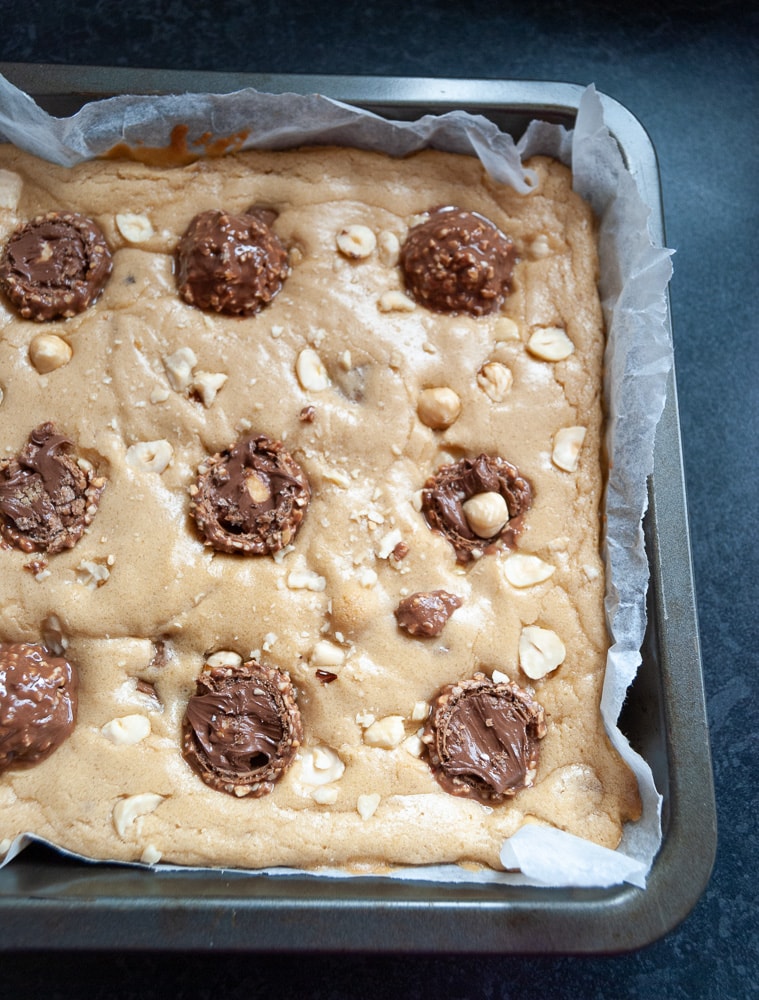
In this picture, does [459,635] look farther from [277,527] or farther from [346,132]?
[346,132]

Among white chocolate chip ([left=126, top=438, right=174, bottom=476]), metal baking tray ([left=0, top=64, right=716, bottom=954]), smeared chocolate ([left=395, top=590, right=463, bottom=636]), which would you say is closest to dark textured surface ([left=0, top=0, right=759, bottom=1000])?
metal baking tray ([left=0, top=64, right=716, bottom=954])

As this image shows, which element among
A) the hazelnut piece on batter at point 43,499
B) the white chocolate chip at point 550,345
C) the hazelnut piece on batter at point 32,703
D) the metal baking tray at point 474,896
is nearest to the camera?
the metal baking tray at point 474,896

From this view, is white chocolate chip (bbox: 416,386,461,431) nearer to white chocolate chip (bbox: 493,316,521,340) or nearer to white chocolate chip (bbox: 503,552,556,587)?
white chocolate chip (bbox: 493,316,521,340)

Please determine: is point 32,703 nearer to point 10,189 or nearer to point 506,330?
point 10,189

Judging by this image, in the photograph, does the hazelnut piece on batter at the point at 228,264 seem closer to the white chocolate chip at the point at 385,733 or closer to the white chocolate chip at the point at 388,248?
the white chocolate chip at the point at 388,248

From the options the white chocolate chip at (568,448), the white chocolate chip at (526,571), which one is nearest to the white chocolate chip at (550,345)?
the white chocolate chip at (568,448)
